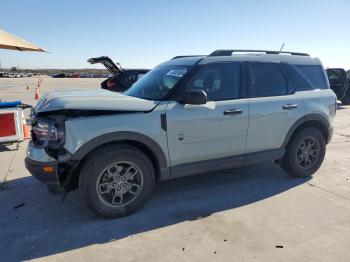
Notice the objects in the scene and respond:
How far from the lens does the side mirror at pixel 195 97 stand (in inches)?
170

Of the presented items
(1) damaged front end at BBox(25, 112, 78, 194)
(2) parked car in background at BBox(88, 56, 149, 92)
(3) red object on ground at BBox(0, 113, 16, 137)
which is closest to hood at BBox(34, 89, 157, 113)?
(1) damaged front end at BBox(25, 112, 78, 194)

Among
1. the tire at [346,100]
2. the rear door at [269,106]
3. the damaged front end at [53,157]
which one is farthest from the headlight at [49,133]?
the tire at [346,100]

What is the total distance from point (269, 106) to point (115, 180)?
94.8 inches

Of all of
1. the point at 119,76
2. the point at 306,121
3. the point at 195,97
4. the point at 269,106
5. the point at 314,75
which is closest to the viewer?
the point at 195,97

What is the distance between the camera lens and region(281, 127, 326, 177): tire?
5578mm

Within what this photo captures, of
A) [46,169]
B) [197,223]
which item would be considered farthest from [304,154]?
[46,169]

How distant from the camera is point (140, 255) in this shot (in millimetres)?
3428

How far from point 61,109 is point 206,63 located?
1985 mm

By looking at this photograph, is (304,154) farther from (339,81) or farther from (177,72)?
(339,81)

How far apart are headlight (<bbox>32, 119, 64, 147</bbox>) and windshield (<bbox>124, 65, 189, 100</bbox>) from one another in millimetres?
1247

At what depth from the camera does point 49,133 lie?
3939 millimetres

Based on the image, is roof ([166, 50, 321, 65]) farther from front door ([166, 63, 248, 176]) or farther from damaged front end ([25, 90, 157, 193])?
damaged front end ([25, 90, 157, 193])

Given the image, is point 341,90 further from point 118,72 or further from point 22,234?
point 22,234

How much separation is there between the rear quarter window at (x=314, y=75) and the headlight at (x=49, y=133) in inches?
145
